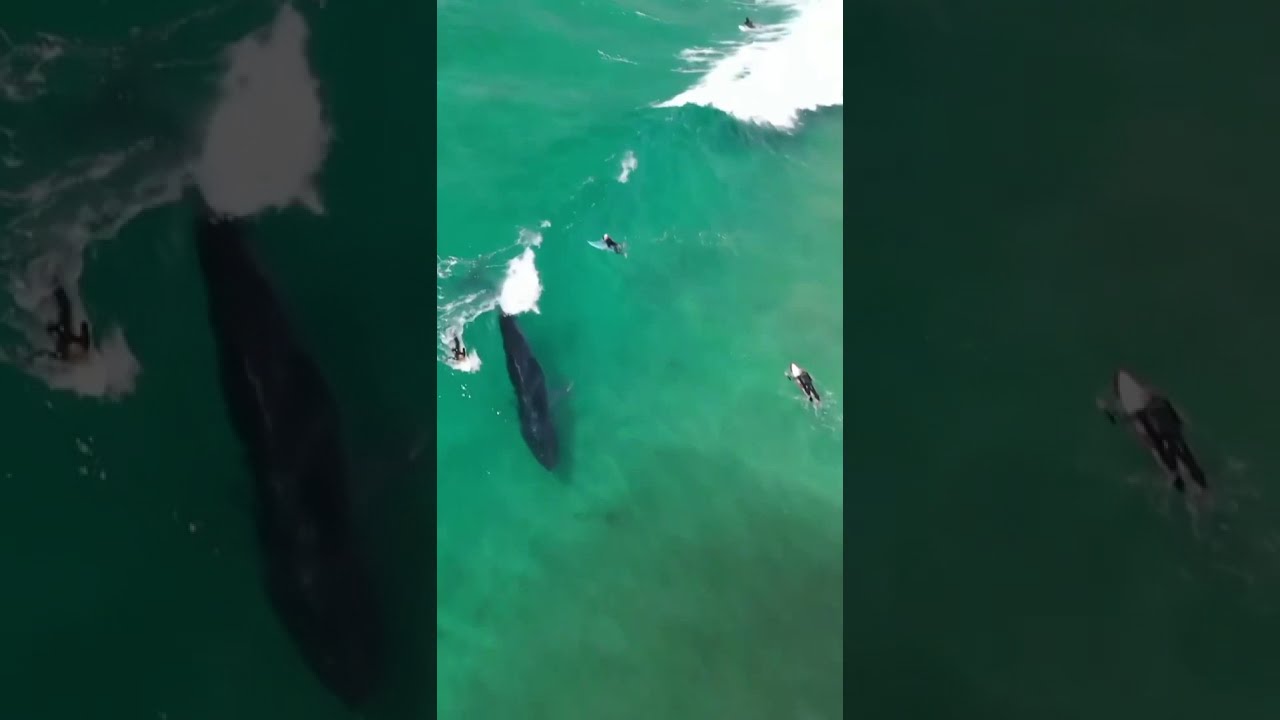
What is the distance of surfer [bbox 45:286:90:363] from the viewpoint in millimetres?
1341

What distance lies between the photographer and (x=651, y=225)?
4.91 ft

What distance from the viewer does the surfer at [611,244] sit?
58.9 inches

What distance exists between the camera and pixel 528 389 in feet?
4.89

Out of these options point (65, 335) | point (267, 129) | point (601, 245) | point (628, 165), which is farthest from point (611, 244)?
point (65, 335)

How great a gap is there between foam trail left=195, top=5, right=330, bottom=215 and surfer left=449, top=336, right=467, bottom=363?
34 cm

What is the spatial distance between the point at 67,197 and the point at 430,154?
1.97ft

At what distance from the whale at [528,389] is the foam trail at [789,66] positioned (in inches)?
20.8

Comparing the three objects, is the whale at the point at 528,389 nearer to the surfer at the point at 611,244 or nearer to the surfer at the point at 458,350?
the surfer at the point at 458,350

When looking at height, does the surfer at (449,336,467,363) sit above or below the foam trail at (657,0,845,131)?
below
